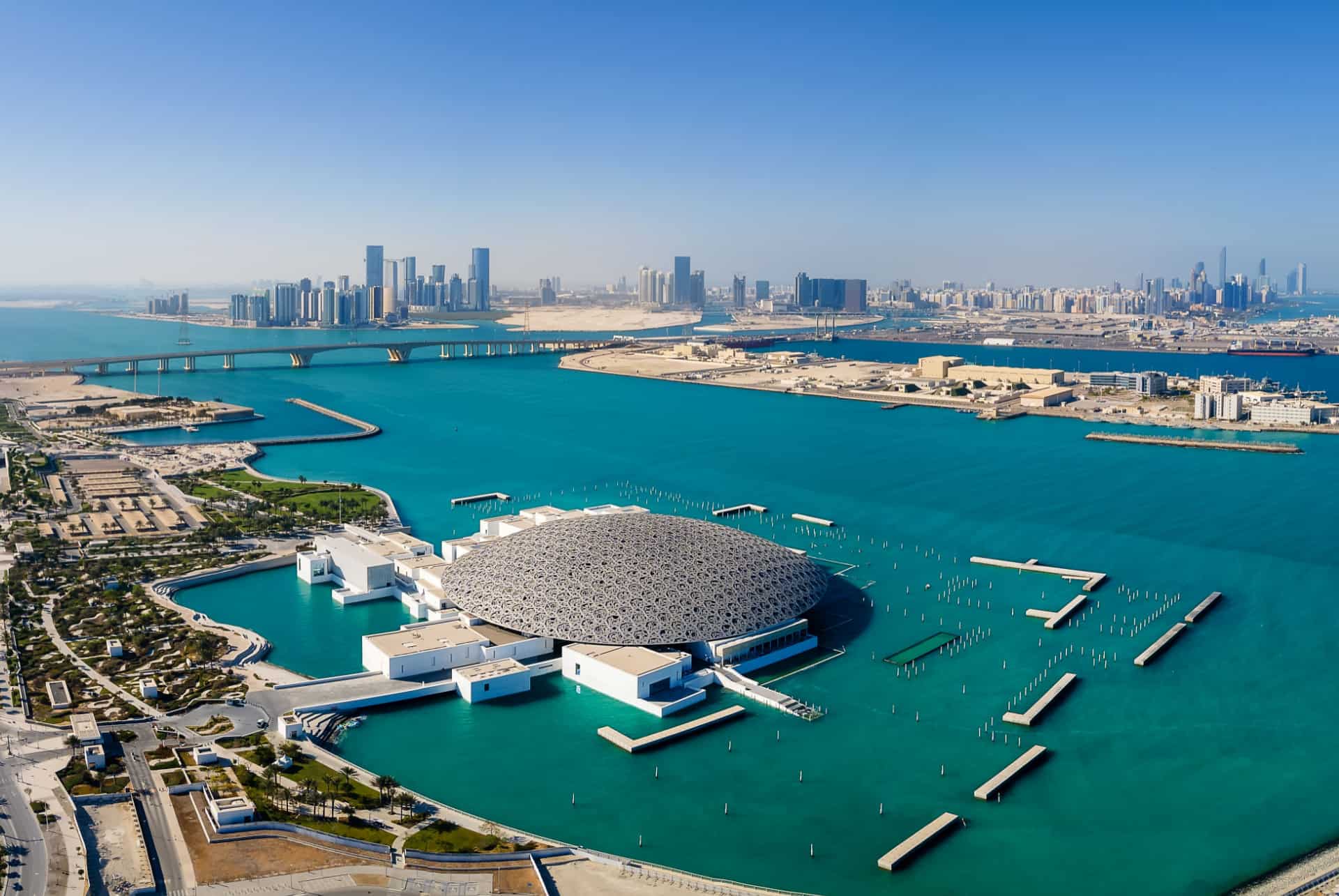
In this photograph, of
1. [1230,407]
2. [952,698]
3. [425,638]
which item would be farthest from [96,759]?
[1230,407]

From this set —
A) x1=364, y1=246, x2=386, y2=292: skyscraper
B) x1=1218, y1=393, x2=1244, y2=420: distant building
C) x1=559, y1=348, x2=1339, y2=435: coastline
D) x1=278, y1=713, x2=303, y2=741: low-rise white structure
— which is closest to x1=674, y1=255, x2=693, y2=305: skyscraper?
x1=364, y1=246, x2=386, y2=292: skyscraper

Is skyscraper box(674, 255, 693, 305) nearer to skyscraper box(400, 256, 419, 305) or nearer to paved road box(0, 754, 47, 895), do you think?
skyscraper box(400, 256, 419, 305)

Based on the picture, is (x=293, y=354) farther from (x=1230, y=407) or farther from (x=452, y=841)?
(x=452, y=841)

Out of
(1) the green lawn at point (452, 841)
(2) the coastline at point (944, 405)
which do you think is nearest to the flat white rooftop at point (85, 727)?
(1) the green lawn at point (452, 841)

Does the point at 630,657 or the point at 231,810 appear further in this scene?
the point at 630,657

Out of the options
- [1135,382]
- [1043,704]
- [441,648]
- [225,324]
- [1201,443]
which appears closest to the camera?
[1043,704]

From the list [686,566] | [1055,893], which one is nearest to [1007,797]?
[1055,893]

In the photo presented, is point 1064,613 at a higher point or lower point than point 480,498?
lower

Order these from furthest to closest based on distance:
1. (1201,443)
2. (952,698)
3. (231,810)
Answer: (1201,443), (952,698), (231,810)

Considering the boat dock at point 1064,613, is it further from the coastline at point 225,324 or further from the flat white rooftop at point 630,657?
the coastline at point 225,324
